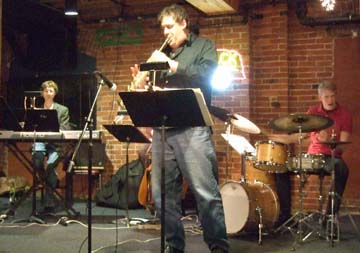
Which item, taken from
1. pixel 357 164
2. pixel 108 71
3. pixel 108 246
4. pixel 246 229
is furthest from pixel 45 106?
pixel 357 164

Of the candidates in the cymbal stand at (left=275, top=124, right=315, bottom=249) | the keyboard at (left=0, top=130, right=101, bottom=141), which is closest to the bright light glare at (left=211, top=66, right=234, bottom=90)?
the cymbal stand at (left=275, top=124, right=315, bottom=249)

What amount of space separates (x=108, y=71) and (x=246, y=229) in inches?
143

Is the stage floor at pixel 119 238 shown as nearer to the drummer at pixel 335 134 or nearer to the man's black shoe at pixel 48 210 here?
the man's black shoe at pixel 48 210

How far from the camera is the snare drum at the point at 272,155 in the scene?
4.96 meters

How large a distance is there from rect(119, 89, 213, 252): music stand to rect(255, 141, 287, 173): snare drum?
2.02 meters

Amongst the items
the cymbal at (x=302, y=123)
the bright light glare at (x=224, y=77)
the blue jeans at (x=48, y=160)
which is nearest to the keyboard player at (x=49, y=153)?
the blue jeans at (x=48, y=160)

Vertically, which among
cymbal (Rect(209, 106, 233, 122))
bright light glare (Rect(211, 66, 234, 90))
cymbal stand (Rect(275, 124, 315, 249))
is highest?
bright light glare (Rect(211, 66, 234, 90))

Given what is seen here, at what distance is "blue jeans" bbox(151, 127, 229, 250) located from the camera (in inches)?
132

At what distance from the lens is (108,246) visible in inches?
178

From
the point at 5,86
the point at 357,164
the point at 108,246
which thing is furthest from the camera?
the point at 5,86

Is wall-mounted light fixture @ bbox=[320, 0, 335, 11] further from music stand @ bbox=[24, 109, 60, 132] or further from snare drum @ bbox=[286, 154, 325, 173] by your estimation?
music stand @ bbox=[24, 109, 60, 132]

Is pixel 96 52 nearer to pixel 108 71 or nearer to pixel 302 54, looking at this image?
pixel 108 71

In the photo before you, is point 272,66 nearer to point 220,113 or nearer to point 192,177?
point 220,113

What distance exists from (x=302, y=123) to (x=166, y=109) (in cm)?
198
